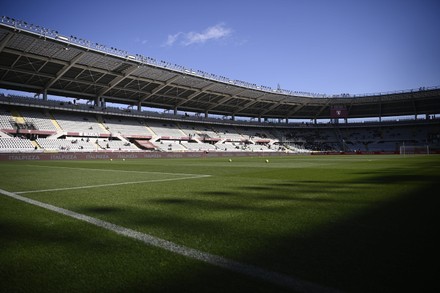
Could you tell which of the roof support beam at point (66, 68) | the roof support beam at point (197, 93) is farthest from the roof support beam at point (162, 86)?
the roof support beam at point (66, 68)

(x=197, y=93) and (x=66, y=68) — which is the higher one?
(x=66, y=68)

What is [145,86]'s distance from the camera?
53.9 meters

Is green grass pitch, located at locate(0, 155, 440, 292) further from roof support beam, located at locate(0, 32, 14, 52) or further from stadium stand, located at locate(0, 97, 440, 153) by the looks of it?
stadium stand, located at locate(0, 97, 440, 153)

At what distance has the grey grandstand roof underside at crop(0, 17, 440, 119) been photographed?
37812 mm

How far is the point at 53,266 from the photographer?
2.45 m

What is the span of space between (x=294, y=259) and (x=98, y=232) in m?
2.43

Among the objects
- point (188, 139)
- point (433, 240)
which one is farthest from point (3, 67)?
point (433, 240)

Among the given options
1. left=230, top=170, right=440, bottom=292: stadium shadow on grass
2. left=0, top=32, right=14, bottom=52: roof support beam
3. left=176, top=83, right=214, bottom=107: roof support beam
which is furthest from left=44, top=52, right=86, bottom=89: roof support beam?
left=230, top=170, right=440, bottom=292: stadium shadow on grass

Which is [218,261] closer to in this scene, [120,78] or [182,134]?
[120,78]

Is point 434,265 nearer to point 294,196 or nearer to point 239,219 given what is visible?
point 239,219

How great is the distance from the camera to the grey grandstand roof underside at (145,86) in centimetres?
3781

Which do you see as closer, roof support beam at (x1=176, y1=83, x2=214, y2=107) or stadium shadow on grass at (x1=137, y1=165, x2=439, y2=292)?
stadium shadow on grass at (x1=137, y1=165, x2=439, y2=292)

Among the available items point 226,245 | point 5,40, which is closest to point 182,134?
point 5,40

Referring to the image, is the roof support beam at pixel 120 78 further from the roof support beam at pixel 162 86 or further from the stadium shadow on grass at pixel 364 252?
the stadium shadow on grass at pixel 364 252
